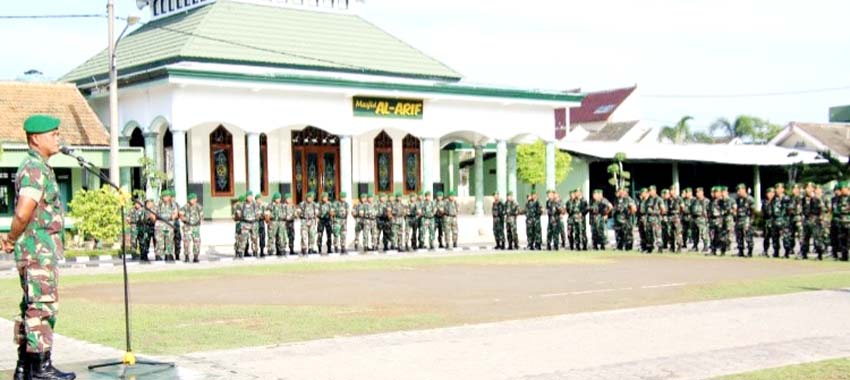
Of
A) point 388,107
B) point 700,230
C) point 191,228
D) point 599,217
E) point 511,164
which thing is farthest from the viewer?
point 511,164

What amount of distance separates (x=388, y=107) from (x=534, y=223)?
8330 mm

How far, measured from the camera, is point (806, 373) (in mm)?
7414

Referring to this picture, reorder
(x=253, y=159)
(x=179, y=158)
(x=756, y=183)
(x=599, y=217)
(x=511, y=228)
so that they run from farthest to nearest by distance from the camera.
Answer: (x=756, y=183)
(x=253, y=159)
(x=179, y=158)
(x=511, y=228)
(x=599, y=217)

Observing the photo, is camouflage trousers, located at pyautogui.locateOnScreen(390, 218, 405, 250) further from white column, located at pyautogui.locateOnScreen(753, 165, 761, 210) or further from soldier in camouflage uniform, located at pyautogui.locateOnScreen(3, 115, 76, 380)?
white column, located at pyautogui.locateOnScreen(753, 165, 761, 210)

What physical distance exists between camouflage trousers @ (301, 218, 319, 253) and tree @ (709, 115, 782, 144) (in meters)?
52.1

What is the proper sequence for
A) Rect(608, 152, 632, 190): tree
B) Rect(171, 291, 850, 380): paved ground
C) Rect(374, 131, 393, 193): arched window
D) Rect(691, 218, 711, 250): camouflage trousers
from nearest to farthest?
Rect(171, 291, 850, 380): paved ground, Rect(691, 218, 711, 250): camouflage trousers, Rect(374, 131, 393, 193): arched window, Rect(608, 152, 632, 190): tree

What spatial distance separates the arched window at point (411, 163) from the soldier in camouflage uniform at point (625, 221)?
1248cm

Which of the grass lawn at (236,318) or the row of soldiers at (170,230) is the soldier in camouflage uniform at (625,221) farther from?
the row of soldiers at (170,230)

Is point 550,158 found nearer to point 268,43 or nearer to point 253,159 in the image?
point 268,43

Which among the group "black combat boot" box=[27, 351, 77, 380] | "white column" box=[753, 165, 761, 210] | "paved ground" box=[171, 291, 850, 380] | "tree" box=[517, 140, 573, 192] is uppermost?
"tree" box=[517, 140, 573, 192]

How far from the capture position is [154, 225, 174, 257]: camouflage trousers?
22.3 meters

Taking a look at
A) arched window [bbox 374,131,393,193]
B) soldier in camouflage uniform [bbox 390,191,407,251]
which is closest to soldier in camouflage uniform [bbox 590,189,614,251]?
soldier in camouflage uniform [bbox 390,191,407,251]

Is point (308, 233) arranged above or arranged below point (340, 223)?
below

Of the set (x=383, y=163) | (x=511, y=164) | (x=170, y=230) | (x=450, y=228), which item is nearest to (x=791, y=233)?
(x=450, y=228)
